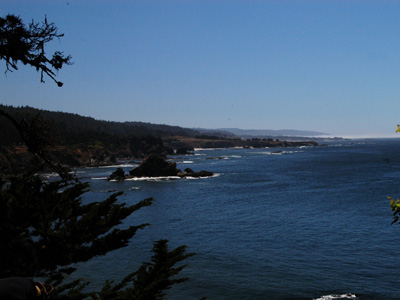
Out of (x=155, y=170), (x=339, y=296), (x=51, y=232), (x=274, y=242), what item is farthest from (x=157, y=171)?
(x=51, y=232)

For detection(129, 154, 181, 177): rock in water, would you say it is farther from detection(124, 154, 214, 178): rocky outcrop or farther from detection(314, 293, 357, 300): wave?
detection(314, 293, 357, 300): wave

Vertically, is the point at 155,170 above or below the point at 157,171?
above

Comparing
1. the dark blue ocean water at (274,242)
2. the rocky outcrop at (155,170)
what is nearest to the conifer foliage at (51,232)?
the dark blue ocean water at (274,242)

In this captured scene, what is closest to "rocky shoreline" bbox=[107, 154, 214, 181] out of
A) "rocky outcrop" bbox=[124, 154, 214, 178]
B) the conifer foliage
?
"rocky outcrop" bbox=[124, 154, 214, 178]

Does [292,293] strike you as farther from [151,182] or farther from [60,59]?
[151,182]

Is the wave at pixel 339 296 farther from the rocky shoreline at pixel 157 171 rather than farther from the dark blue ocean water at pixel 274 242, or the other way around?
the rocky shoreline at pixel 157 171

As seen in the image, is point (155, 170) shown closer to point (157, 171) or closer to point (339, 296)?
point (157, 171)

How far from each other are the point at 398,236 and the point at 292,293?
17.7m

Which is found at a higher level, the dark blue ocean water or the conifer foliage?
the conifer foliage

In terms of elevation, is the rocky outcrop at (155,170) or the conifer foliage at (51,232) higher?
the conifer foliage at (51,232)

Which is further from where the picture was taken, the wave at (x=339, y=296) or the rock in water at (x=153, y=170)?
the rock in water at (x=153, y=170)

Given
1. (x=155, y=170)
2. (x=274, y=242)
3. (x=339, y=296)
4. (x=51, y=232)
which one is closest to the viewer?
(x=51, y=232)

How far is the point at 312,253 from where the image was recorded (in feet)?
108

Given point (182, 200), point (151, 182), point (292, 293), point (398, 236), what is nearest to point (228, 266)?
point (292, 293)
